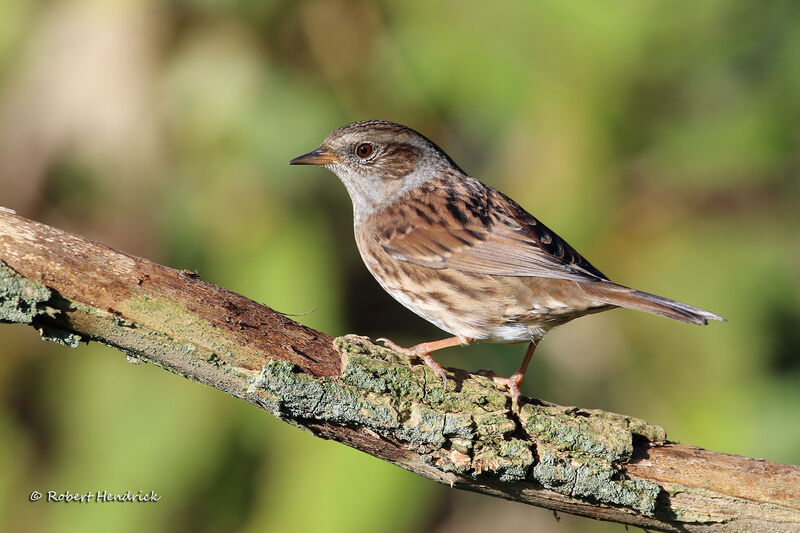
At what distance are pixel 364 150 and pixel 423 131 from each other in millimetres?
660

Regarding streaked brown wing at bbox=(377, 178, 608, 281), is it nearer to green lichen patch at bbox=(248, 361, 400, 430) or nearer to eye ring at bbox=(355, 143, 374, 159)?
eye ring at bbox=(355, 143, 374, 159)

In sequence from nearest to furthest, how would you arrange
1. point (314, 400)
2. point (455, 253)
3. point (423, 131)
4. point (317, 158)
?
point (314, 400) → point (455, 253) → point (317, 158) → point (423, 131)

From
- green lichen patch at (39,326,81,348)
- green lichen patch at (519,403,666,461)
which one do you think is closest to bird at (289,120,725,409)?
green lichen patch at (519,403,666,461)

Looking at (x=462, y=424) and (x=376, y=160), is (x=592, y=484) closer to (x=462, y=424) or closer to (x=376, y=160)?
(x=462, y=424)

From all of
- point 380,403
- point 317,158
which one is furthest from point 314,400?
point 317,158

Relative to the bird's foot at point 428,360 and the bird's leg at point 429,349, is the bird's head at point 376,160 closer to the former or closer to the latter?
the bird's leg at point 429,349

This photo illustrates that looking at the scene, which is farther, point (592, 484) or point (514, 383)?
point (514, 383)

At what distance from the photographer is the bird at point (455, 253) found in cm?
368

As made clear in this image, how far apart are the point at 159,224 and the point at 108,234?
1.27ft

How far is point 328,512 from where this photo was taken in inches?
167

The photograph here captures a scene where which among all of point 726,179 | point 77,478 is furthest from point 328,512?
point 726,179

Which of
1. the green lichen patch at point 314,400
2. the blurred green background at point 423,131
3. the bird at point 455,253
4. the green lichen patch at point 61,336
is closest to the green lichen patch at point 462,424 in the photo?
the green lichen patch at point 314,400

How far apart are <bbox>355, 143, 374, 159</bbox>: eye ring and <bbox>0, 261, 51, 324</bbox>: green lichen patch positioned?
2.36 metres

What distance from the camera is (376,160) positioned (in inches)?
185
